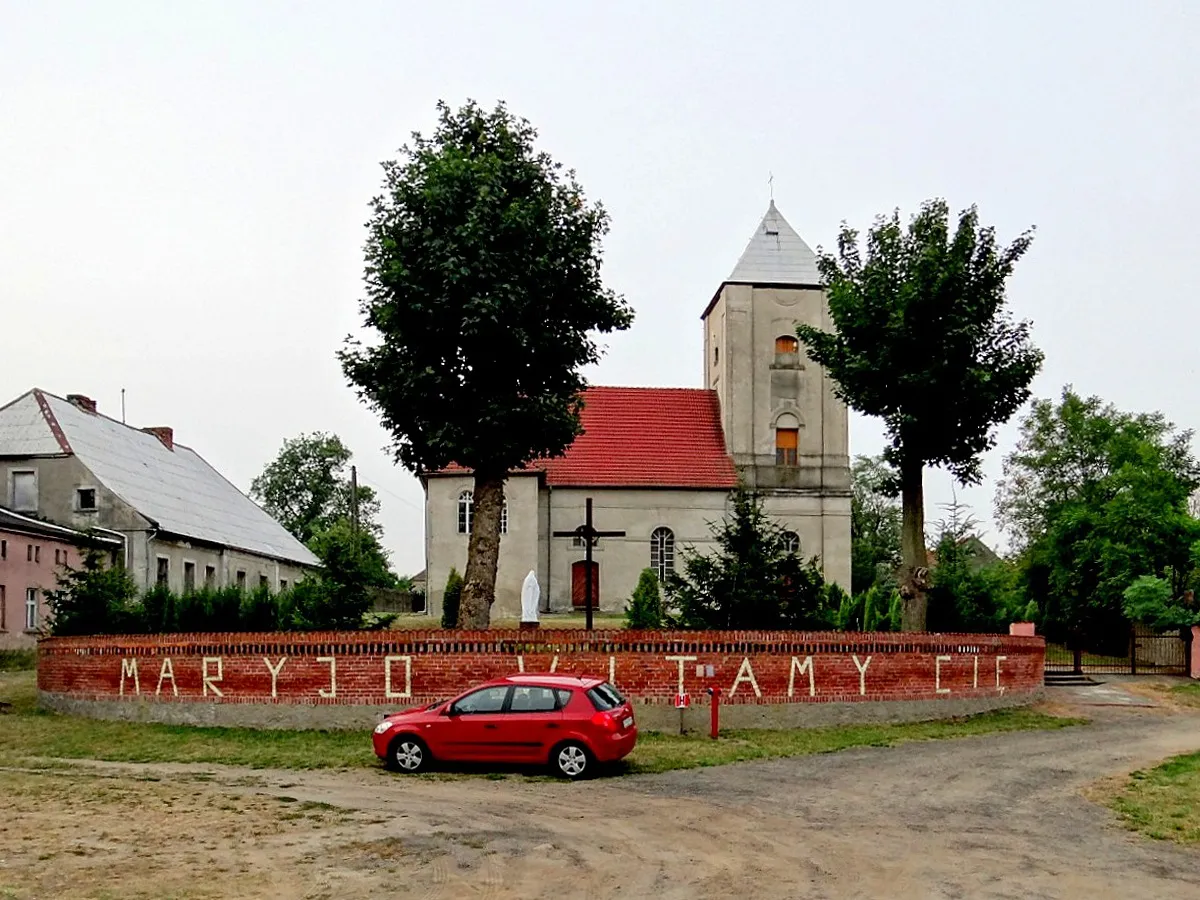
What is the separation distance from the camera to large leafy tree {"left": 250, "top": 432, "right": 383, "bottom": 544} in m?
79.4

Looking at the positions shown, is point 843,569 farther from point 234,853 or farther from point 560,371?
point 234,853

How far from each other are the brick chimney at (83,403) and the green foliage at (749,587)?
2875 centimetres

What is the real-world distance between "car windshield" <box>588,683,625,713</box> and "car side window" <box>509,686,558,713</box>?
1.65 ft

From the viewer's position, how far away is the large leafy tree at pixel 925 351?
86.9 feet

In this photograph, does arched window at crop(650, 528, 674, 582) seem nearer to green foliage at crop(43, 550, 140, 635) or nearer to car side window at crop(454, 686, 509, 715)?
green foliage at crop(43, 550, 140, 635)

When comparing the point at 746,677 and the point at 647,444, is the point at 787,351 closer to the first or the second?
the point at 647,444

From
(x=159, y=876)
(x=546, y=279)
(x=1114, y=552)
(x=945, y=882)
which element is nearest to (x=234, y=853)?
(x=159, y=876)

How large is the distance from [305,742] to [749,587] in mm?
8290

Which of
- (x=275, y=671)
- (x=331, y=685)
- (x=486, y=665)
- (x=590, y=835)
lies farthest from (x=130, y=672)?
(x=590, y=835)

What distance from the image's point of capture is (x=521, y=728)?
56.2 ft

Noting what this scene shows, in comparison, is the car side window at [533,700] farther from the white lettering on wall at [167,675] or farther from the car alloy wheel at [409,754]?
the white lettering on wall at [167,675]

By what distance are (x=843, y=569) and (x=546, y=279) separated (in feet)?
90.2

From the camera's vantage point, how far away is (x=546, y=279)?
23.7 metres

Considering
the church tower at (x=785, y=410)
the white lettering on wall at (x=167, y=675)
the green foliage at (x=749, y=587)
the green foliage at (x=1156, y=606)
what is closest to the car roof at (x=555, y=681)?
the green foliage at (x=749, y=587)
